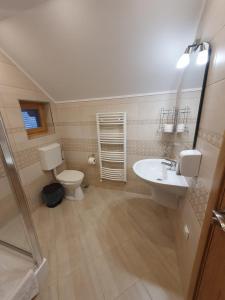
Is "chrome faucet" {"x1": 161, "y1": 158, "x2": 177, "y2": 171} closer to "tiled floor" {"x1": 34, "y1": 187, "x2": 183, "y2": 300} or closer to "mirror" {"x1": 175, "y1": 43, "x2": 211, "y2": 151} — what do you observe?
"mirror" {"x1": 175, "y1": 43, "x2": 211, "y2": 151}

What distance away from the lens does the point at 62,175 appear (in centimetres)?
226

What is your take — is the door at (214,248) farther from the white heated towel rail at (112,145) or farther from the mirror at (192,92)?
the white heated towel rail at (112,145)

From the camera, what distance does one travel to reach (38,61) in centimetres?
162

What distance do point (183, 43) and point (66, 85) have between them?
1545 millimetres

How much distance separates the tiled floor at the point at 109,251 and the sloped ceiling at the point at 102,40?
1800 mm

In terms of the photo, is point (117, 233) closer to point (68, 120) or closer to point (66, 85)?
point (68, 120)

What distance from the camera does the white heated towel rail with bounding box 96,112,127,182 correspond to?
6.67 feet

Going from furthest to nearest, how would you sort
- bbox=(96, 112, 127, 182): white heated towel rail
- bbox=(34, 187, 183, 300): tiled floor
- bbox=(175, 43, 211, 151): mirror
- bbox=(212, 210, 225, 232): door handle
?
bbox=(96, 112, 127, 182): white heated towel rail
bbox=(34, 187, 183, 300): tiled floor
bbox=(175, 43, 211, 151): mirror
bbox=(212, 210, 225, 232): door handle

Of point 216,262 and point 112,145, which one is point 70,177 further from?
point 216,262

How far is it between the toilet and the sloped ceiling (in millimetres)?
1088

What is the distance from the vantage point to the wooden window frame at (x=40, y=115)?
81.7 inches

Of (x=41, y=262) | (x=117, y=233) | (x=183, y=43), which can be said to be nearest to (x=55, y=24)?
(x=183, y=43)

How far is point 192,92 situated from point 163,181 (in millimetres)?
869

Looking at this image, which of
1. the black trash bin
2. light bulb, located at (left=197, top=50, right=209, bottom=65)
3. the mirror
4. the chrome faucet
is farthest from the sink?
the black trash bin
